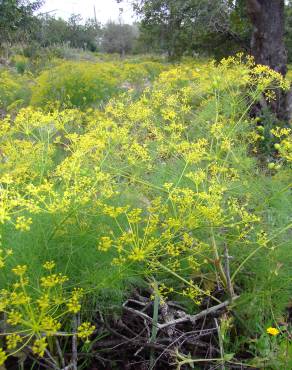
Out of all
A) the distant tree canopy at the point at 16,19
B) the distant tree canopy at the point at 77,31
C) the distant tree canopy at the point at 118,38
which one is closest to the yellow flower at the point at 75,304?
the distant tree canopy at the point at 16,19

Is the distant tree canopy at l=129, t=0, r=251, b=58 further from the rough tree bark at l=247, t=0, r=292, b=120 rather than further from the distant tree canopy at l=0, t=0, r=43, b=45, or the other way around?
the distant tree canopy at l=0, t=0, r=43, b=45

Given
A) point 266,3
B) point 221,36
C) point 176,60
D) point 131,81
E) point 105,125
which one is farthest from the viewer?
point 176,60

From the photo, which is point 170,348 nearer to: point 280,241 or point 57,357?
point 57,357

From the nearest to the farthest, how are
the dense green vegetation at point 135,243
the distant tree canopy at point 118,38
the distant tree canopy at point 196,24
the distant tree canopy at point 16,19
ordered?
the dense green vegetation at point 135,243 → the distant tree canopy at point 196,24 → the distant tree canopy at point 16,19 → the distant tree canopy at point 118,38

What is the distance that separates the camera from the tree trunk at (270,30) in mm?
6012

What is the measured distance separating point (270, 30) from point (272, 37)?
0.10 metres

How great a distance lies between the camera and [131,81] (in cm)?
974

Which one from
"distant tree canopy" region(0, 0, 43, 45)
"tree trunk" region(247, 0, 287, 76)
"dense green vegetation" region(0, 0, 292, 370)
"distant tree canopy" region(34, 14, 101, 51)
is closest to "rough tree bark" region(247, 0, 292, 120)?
"tree trunk" region(247, 0, 287, 76)

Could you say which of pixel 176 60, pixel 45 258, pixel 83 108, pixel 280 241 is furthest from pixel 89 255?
pixel 176 60

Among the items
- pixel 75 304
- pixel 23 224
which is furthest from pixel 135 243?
pixel 23 224

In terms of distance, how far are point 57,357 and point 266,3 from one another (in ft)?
19.0

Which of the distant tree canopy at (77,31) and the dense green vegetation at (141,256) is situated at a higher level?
the distant tree canopy at (77,31)

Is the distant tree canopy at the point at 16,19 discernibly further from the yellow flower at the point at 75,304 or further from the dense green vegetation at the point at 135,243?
the yellow flower at the point at 75,304

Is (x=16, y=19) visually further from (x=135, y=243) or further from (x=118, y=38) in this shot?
(x=118, y=38)
